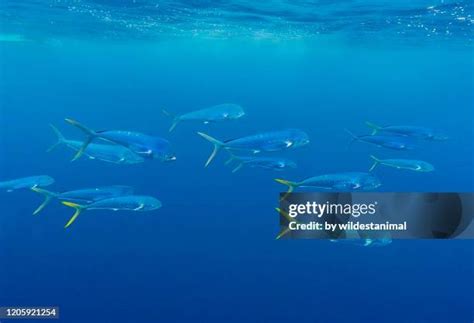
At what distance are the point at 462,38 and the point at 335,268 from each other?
3939mm

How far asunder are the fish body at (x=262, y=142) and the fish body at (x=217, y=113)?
14.9 inches

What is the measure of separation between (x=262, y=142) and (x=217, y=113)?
0.65 meters

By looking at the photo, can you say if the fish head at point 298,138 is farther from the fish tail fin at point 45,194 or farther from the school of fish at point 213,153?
the fish tail fin at point 45,194

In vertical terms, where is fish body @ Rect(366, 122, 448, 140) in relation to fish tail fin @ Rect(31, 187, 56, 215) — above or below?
→ above

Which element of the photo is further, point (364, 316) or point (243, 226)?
point (243, 226)

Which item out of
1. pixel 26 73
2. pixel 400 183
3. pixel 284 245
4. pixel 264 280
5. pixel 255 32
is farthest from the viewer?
pixel 255 32

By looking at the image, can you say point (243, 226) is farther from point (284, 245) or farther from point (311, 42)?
point (311, 42)

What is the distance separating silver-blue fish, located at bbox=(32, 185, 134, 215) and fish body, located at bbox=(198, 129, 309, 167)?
3.59 ft

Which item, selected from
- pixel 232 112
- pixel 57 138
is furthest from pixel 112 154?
pixel 232 112

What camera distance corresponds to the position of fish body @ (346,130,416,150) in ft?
16.0

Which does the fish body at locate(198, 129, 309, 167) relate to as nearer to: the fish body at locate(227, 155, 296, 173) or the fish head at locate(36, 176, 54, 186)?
the fish body at locate(227, 155, 296, 173)

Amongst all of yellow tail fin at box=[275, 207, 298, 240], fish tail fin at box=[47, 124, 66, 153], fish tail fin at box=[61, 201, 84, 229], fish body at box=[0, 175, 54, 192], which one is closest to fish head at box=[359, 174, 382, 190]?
yellow tail fin at box=[275, 207, 298, 240]

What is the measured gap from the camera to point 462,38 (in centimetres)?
638

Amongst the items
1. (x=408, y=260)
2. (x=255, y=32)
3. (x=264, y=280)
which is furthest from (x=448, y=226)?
(x=255, y=32)
